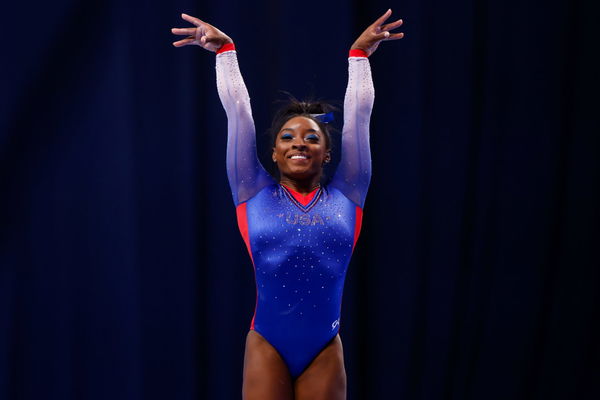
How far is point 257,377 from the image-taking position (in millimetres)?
1492

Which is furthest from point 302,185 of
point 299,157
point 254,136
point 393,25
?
point 393,25

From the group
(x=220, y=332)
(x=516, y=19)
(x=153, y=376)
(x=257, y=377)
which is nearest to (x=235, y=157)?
(x=257, y=377)

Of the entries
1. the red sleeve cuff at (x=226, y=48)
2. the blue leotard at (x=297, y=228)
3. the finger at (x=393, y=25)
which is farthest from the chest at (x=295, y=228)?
the finger at (x=393, y=25)

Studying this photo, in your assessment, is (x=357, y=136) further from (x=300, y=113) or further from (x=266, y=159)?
(x=266, y=159)

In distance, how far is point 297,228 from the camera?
1.54 meters

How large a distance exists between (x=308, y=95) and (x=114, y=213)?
81cm

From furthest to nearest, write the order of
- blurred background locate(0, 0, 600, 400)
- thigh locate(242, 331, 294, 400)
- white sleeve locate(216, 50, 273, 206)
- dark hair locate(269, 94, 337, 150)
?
blurred background locate(0, 0, 600, 400) < dark hair locate(269, 94, 337, 150) < white sleeve locate(216, 50, 273, 206) < thigh locate(242, 331, 294, 400)

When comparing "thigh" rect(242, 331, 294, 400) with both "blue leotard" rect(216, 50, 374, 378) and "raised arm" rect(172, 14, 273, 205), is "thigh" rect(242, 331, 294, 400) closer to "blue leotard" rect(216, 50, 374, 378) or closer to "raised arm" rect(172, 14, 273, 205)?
"blue leotard" rect(216, 50, 374, 378)

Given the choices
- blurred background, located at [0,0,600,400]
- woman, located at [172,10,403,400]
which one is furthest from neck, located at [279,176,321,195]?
blurred background, located at [0,0,600,400]

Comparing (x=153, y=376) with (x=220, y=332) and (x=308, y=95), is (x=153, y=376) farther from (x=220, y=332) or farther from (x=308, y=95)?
(x=308, y=95)

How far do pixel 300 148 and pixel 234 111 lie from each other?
203mm

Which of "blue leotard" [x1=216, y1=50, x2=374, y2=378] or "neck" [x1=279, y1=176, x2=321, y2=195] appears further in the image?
"neck" [x1=279, y1=176, x2=321, y2=195]

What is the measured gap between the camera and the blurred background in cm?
202

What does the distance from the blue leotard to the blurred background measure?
513 millimetres
